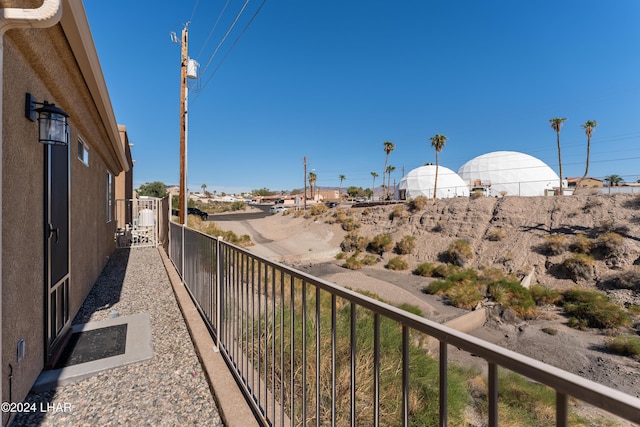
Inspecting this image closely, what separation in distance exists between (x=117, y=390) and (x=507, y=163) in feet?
173

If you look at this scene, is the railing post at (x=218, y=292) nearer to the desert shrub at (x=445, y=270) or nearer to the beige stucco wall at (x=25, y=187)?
the beige stucco wall at (x=25, y=187)

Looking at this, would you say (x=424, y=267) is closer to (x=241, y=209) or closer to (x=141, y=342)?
(x=141, y=342)

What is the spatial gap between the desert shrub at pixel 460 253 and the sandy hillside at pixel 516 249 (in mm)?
407

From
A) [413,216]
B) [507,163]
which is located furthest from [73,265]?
[507,163]

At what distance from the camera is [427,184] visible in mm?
44719

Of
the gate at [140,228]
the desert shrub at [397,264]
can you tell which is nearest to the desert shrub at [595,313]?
the desert shrub at [397,264]

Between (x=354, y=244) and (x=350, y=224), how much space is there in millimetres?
3588

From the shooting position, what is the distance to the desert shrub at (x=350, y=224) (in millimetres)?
27094

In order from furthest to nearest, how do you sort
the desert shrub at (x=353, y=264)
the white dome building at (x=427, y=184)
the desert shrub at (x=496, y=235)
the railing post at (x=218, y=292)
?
1. the white dome building at (x=427, y=184)
2. the desert shrub at (x=496, y=235)
3. the desert shrub at (x=353, y=264)
4. the railing post at (x=218, y=292)

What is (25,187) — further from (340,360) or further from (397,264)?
(397,264)

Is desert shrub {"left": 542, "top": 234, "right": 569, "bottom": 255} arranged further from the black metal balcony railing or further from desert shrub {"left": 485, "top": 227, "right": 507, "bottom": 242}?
the black metal balcony railing

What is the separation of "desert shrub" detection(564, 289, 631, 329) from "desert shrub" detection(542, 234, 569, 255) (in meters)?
5.66

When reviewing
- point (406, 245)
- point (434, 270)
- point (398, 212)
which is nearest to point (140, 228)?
point (434, 270)

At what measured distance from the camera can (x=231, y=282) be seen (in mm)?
3066
